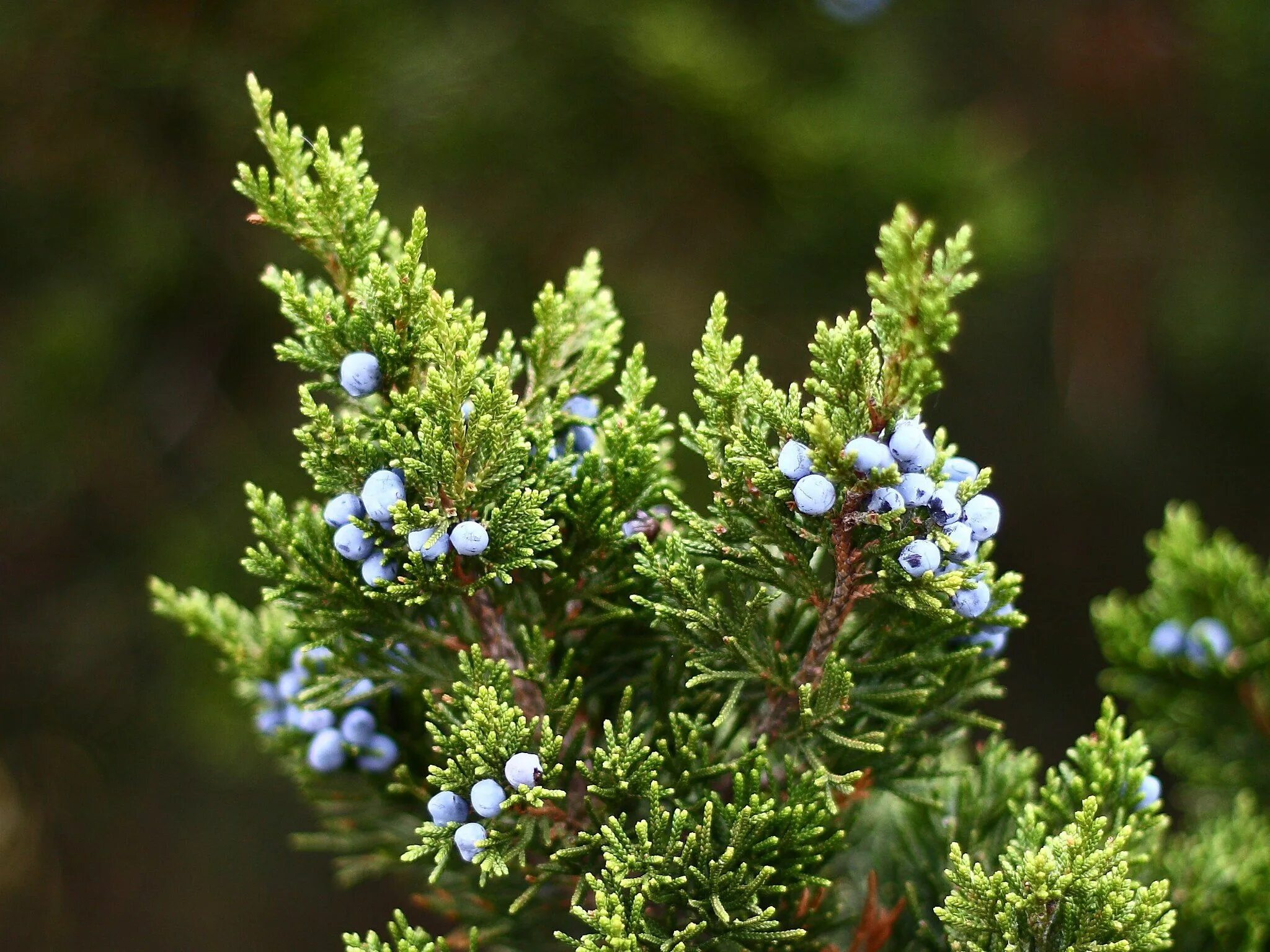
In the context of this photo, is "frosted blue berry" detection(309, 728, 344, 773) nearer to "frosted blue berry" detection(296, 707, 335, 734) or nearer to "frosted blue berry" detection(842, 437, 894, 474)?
"frosted blue berry" detection(296, 707, 335, 734)

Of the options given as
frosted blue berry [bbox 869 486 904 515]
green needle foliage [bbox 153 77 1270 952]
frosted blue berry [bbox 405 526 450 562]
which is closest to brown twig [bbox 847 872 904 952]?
green needle foliage [bbox 153 77 1270 952]

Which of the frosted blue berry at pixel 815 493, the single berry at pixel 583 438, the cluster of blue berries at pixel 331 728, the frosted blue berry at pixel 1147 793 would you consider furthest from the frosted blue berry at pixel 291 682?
the frosted blue berry at pixel 1147 793

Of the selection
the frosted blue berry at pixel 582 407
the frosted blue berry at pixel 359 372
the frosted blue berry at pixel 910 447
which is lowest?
Result: the frosted blue berry at pixel 910 447

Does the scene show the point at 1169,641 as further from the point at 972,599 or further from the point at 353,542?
the point at 353,542

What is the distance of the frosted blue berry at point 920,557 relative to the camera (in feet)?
2.51

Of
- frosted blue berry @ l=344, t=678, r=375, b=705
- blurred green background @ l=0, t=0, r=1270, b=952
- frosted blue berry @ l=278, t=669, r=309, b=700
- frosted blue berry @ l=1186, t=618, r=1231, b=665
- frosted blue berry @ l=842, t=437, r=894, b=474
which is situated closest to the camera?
frosted blue berry @ l=842, t=437, r=894, b=474

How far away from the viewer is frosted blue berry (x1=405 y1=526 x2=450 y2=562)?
31.6 inches

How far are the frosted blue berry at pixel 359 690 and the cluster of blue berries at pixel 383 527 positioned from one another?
13 centimetres

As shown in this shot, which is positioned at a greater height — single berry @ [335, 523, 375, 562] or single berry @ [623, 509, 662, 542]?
single berry @ [623, 509, 662, 542]

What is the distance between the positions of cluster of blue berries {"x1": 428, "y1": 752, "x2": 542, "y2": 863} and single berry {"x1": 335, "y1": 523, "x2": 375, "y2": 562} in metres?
0.20

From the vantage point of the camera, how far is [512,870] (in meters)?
1.01

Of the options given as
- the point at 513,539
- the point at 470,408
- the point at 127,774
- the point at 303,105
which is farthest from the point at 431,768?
the point at 127,774

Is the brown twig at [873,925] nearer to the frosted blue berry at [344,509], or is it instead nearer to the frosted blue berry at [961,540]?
the frosted blue berry at [961,540]

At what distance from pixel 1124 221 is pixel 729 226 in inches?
51.8
